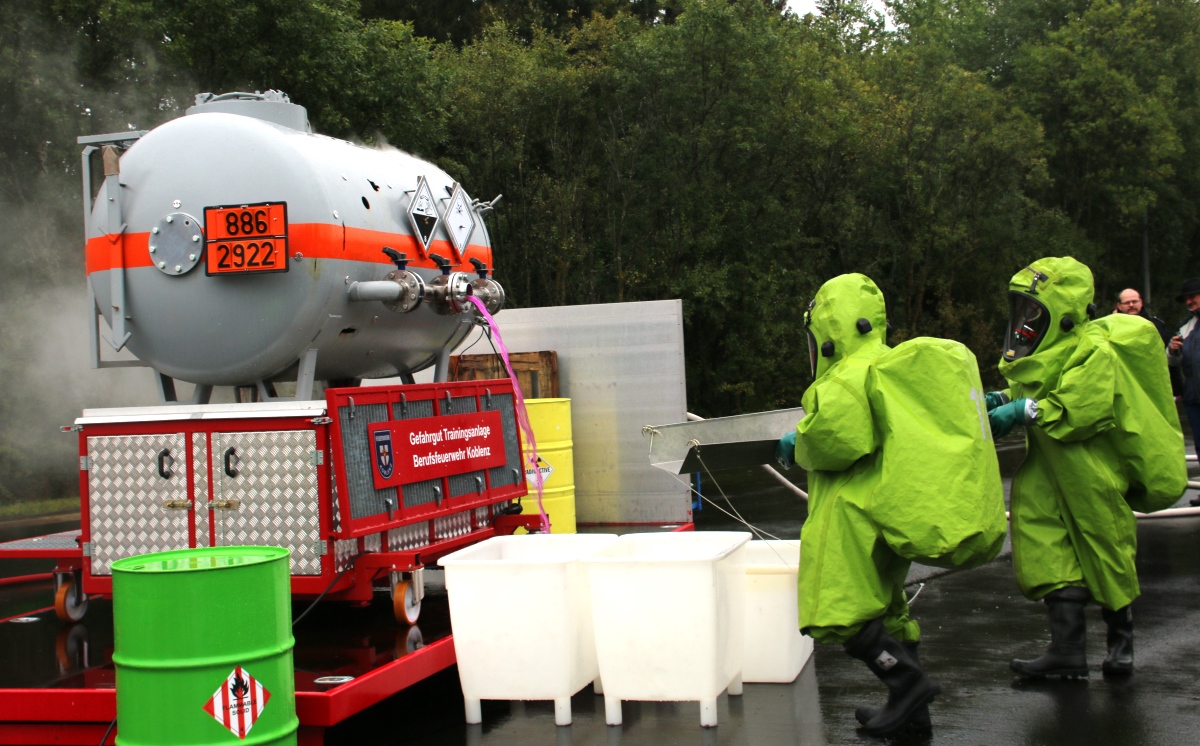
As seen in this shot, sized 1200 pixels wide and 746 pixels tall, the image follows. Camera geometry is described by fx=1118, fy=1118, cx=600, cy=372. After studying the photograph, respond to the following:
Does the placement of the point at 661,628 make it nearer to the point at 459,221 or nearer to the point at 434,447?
the point at 434,447

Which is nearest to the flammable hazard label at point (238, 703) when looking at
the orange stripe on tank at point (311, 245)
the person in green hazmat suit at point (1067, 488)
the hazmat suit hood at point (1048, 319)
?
the orange stripe on tank at point (311, 245)

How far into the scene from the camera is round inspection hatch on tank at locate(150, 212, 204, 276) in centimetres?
587

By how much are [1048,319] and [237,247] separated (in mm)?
4272

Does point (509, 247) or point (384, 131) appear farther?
point (509, 247)

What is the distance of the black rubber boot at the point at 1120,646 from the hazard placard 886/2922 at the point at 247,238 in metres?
4.75

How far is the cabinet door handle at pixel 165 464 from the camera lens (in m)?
5.79

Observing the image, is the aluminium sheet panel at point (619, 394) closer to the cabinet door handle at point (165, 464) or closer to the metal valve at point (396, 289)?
the metal valve at point (396, 289)

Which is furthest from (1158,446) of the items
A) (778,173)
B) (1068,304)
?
(778,173)

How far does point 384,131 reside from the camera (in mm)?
17891

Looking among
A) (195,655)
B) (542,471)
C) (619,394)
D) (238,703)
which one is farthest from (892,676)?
(619,394)

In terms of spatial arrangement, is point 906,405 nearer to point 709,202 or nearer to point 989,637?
point 989,637

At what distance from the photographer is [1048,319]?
5.89m

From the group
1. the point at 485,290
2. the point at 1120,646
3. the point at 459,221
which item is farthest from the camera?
the point at 485,290

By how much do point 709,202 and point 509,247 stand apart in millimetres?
4284
